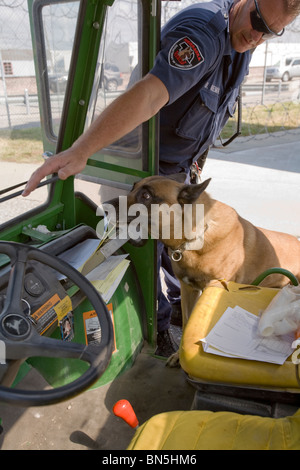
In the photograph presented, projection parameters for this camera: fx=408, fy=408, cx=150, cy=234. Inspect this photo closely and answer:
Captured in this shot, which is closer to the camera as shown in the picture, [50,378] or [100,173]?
[50,378]

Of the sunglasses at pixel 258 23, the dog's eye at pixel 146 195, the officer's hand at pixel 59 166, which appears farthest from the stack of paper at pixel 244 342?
the sunglasses at pixel 258 23

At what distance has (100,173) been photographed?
93.1 inches

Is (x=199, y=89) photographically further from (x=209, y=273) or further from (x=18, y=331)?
(x=18, y=331)

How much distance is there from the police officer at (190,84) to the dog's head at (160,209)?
279mm

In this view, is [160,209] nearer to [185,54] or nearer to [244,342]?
[185,54]

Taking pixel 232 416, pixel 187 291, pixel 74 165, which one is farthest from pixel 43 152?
pixel 232 416

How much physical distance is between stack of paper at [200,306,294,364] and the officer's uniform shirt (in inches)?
41.2

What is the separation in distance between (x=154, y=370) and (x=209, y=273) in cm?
68

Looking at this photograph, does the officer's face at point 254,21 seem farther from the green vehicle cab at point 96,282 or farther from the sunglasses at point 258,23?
the green vehicle cab at point 96,282

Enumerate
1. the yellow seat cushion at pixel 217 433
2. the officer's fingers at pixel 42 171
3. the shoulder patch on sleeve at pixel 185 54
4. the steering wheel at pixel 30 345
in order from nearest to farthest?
the steering wheel at pixel 30 345
the yellow seat cushion at pixel 217 433
the officer's fingers at pixel 42 171
the shoulder patch on sleeve at pixel 185 54

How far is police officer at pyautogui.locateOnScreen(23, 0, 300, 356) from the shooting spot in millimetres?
1789

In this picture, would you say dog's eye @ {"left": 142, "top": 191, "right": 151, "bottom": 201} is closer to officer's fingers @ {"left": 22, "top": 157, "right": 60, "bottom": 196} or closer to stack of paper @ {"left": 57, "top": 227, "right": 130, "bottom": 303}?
stack of paper @ {"left": 57, "top": 227, "right": 130, "bottom": 303}

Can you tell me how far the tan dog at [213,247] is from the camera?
7.49ft
